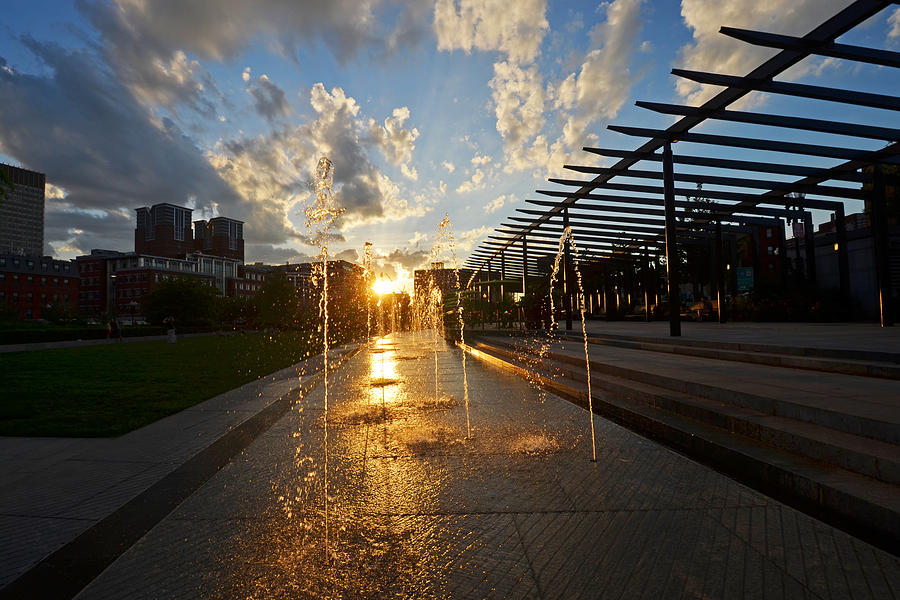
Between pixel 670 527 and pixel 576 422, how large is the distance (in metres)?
2.93

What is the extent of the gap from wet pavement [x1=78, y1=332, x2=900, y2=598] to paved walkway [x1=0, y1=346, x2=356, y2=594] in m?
0.54

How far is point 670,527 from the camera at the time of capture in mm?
2984

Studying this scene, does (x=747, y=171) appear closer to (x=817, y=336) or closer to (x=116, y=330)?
(x=817, y=336)

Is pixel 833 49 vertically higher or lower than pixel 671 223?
higher

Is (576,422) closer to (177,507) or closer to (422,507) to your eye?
(422,507)

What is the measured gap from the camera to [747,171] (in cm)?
1560

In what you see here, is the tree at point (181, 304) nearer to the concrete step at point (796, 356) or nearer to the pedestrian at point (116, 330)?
the pedestrian at point (116, 330)

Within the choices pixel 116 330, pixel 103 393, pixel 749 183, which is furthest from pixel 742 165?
pixel 116 330

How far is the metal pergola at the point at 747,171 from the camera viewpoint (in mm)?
9508

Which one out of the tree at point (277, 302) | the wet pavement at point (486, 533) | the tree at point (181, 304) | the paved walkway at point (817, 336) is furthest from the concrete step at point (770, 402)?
the tree at point (181, 304)

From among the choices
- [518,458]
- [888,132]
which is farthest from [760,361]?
[888,132]

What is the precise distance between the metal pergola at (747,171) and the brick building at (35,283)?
90971mm

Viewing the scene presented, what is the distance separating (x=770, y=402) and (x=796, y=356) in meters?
3.85

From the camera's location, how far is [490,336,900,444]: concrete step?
387 cm
